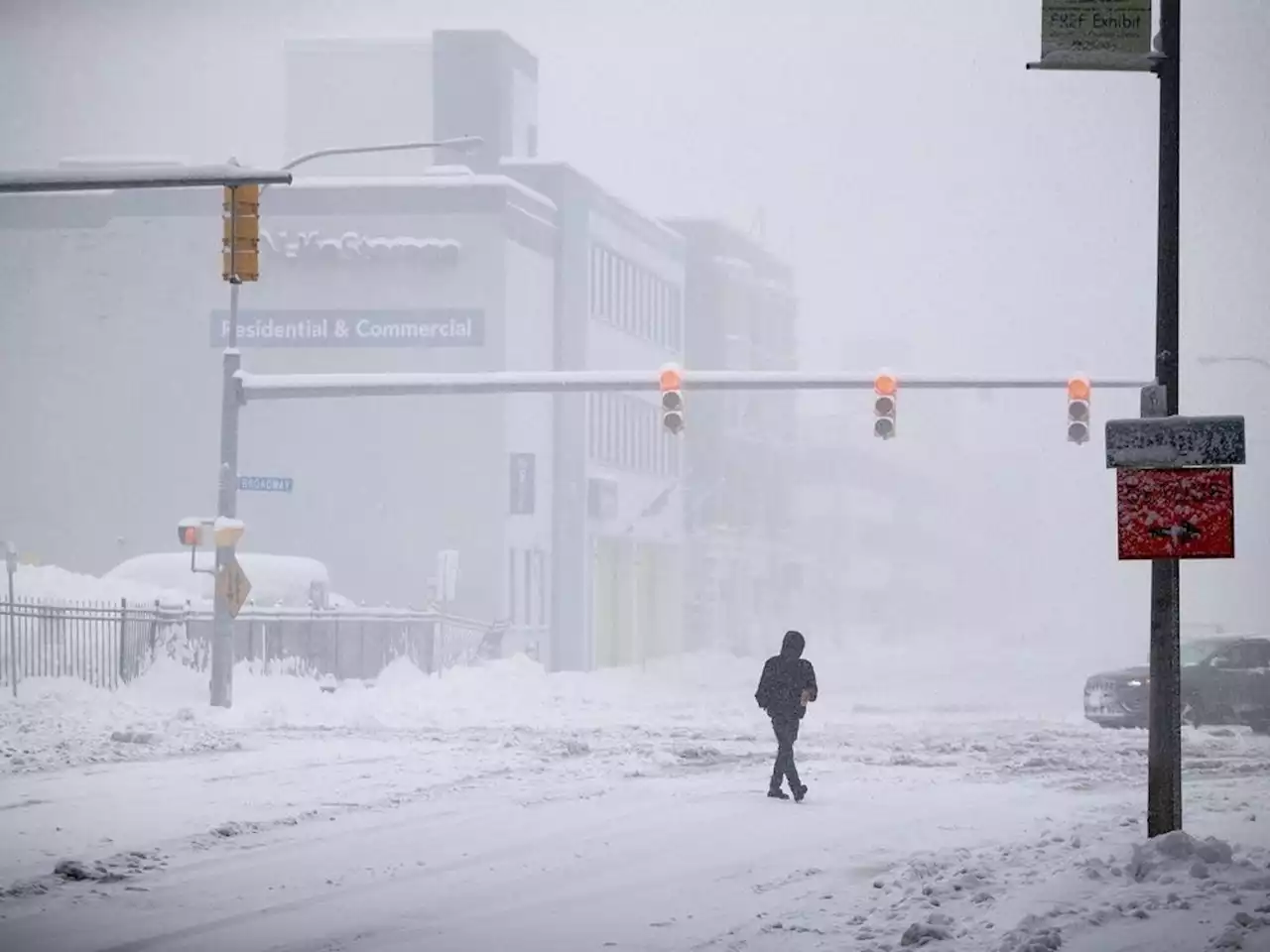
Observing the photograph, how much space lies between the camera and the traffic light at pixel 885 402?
30828 millimetres

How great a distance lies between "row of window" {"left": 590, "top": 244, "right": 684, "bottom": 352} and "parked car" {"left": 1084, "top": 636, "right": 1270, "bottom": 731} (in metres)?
30.2

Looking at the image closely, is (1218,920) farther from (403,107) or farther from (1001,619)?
(1001,619)

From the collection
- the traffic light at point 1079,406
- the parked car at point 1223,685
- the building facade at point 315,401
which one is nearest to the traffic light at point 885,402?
the traffic light at point 1079,406

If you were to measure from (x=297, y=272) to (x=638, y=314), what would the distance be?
14.1 meters

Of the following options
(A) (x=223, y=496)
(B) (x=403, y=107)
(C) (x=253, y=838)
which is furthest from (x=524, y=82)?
(C) (x=253, y=838)

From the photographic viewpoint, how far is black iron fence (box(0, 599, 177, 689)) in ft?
117

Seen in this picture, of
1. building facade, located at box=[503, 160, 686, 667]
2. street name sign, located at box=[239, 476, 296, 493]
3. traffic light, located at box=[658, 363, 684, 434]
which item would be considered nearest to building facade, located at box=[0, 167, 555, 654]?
building facade, located at box=[503, 160, 686, 667]

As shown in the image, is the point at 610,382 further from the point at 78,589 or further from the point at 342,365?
the point at 342,365

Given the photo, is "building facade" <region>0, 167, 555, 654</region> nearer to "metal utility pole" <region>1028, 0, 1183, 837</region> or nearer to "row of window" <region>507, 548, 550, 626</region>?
"row of window" <region>507, 548, 550, 626</region>

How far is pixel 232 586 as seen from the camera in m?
32.9

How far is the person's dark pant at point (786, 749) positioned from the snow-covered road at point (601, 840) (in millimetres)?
358

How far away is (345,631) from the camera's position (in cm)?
4719

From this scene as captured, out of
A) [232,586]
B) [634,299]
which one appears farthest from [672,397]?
[634,299]

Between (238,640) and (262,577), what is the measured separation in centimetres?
289
